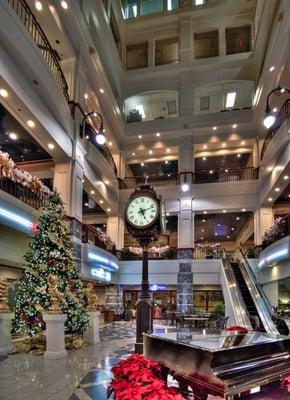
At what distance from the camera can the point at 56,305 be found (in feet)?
24.1

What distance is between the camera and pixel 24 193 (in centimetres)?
1059

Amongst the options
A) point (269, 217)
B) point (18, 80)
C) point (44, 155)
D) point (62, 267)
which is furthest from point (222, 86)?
Answer: point (62, 267)

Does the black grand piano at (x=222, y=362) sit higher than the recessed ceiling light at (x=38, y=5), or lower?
lower

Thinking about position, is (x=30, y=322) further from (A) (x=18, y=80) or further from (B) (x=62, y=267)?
(A) (x=18, y=80)

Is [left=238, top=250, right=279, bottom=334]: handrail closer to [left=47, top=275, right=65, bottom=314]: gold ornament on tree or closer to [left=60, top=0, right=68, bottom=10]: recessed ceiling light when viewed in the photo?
[left=47, top=275, right=65, bottom=314]: gold ornament on tree

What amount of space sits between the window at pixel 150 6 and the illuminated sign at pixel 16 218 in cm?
1680

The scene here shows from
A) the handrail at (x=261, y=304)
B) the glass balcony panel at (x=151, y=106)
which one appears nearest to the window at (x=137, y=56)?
the glass balcony panel at (x=151, y=106)

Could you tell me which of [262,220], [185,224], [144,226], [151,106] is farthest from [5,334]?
[151,106]

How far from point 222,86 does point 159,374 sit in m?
19.0

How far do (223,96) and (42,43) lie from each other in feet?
39.4

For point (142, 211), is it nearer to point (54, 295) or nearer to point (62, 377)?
point (62, 377)

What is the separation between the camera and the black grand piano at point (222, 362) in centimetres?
247

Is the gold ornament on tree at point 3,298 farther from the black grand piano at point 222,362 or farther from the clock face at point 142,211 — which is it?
the black grand piano at point 222,362

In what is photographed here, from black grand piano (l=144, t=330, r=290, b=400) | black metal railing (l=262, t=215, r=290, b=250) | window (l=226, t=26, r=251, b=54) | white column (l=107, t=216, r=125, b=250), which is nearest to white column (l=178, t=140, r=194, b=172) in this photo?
white column (l=107, t=216, r=125, b=250)
